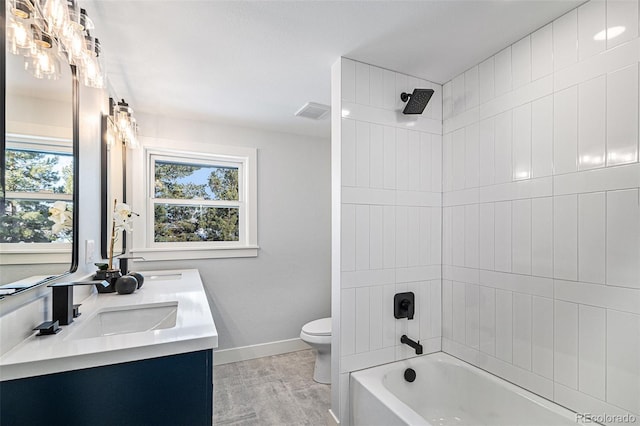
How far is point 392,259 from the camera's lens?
2107 millimetres

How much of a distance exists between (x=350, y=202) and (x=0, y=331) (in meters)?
1.61


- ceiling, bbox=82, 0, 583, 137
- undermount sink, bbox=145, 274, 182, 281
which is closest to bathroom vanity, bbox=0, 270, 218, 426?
undermount sink, bbox=145, 274, 182, 281

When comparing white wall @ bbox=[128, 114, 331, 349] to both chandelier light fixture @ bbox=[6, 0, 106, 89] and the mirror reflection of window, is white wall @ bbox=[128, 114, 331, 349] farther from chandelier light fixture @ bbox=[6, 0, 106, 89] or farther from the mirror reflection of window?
chandelier light fixture @ bbox=[6, 0, 106, 89]

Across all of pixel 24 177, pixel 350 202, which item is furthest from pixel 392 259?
pixel 24 177

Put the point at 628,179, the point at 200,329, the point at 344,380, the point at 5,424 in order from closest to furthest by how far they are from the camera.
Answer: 1. the point at 5,424
2. the point at 200,329
3. the point at 628,179
4. the point at 344,380

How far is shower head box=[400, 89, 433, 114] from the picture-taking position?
197 cm

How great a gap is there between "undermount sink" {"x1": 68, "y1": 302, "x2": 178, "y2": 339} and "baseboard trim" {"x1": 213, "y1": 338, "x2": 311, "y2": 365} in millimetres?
1541

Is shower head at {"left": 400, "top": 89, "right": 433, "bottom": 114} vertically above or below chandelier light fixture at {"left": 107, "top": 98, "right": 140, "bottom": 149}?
above

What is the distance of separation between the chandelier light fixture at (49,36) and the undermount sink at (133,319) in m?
1.06

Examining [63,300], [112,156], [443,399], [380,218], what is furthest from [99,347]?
[443,399]

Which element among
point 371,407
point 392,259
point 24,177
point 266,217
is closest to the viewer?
point 24,177

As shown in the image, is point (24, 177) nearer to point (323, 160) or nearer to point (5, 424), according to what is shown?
point (5, 424)

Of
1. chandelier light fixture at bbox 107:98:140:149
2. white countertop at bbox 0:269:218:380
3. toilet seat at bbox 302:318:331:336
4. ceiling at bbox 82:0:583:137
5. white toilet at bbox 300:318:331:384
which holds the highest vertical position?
ceiling at bbox 82:0:583:137
